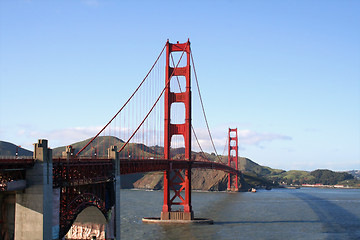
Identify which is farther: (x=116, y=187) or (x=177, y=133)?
(x=177, y=133)

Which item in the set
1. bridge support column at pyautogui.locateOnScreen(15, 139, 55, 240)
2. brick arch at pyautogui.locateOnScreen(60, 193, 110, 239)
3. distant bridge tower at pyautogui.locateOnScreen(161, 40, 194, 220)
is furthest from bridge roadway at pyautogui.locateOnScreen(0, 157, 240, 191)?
distant bridge tower at pyautogui.locateOnScreen(161, 40, 194, 220)

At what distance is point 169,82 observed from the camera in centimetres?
6562

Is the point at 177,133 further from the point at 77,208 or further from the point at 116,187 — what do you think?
the point at 77,208

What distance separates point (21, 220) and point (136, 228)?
30780mm

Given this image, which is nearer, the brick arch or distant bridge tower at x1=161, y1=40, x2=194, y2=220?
the brick arch

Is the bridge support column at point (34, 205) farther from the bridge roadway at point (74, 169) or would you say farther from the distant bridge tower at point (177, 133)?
the distant bridge tower at point (177, 133)

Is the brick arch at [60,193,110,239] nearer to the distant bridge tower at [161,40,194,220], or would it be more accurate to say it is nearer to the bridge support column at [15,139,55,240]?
the bridge support column at [15,139,55,240]

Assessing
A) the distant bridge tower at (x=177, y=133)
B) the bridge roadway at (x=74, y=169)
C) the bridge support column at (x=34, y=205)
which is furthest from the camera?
the distant bridge tower at (x=177, y=133)

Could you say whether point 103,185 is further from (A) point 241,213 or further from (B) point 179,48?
(A) point 241,213

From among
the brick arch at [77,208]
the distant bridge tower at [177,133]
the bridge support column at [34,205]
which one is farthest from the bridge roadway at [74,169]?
the distant bridge tower at [177,133]

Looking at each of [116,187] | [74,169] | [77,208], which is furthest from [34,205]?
[116,187]

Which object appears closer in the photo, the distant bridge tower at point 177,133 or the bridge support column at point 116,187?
the bridge support column at point 116,187

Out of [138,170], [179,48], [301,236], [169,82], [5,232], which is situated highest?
[179,48]

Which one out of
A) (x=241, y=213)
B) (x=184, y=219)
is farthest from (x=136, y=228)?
(x=241, y=213)
